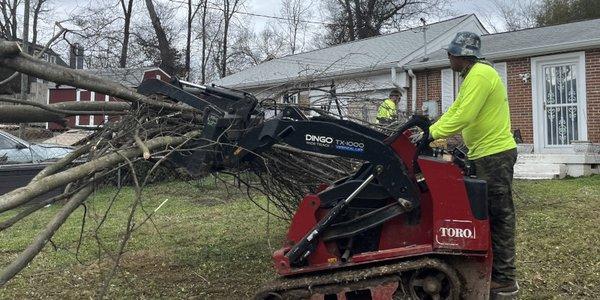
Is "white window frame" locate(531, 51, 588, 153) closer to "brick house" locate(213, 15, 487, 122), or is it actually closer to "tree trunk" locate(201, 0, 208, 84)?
"brick house" locate(213, 15, 487, 122)

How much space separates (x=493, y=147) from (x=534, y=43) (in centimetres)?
1122

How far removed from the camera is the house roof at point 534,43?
13.3 meters

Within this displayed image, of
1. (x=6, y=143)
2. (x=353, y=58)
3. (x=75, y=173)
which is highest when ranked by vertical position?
(x=353, y=58)

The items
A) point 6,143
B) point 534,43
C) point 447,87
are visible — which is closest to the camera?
point 6,143

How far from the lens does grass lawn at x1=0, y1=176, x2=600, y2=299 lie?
17.9 ft

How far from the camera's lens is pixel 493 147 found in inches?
176

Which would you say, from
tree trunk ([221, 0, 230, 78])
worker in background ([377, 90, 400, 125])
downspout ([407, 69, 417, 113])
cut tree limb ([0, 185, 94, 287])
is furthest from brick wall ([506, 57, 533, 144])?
tree trunk ([221, 0, 230, 78])

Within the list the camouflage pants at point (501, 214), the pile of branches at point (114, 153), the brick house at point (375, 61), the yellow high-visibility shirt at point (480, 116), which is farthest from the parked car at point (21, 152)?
the camouflage pants at point (501, 214)

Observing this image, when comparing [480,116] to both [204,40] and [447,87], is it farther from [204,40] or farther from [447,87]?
[204,40]

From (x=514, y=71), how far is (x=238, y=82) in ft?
37.6

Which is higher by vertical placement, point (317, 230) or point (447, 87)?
point (447, 87)

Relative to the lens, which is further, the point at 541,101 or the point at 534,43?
the point at 534,43

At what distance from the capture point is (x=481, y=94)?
4250 mm

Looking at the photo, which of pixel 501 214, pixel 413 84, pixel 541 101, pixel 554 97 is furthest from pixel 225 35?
pixel 501 214
